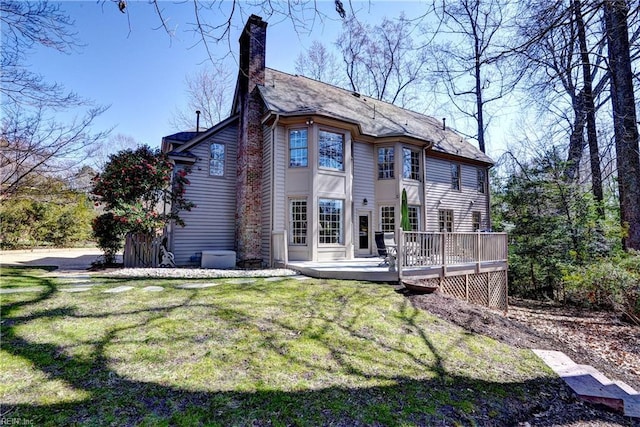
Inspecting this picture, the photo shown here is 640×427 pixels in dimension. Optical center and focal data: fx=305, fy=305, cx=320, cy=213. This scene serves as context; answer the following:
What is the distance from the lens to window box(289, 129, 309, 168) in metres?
10.5

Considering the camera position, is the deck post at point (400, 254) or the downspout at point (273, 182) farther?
the downspout at point (273, 182)

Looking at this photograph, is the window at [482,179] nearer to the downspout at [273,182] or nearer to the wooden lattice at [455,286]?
the wooden lattice at [455,286]

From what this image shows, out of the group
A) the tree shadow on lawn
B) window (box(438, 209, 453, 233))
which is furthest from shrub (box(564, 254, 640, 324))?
the tree shadow on lawn

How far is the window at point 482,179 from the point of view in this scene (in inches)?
663

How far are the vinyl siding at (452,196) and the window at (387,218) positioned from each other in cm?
233

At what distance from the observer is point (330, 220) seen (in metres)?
10.6

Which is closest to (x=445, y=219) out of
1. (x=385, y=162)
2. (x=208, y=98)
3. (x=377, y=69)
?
(x=385, y=162)

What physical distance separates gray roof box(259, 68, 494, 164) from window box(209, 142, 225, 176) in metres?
2.72

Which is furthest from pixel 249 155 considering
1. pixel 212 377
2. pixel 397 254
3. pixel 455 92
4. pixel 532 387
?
pixel 455 92

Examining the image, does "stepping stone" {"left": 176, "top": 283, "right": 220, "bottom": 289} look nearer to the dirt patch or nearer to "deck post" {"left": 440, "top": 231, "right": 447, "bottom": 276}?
the dirt patch

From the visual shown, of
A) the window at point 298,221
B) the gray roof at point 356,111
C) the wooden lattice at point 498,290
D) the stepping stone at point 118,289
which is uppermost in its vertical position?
the gray roof at point 356,111

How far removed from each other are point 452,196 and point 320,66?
15153 millimetres

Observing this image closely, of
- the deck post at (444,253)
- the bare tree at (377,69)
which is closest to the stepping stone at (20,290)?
the deck post at (444,253)

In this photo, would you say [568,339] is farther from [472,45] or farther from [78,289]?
[78,289]
